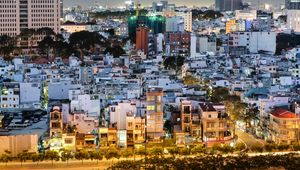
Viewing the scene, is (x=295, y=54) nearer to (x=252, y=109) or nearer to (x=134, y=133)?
(x=252, y=109)

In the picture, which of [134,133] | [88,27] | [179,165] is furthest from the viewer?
[88,27]

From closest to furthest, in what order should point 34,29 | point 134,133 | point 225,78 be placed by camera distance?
point 134,133, point 225,78, point 34,29

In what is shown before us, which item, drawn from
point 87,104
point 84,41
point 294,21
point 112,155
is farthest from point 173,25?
point 112,155

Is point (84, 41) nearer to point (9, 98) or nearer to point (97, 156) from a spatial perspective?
point (9, 98)

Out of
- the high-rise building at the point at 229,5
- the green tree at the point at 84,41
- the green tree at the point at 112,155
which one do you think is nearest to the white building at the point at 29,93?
the green tree at the point at 112,155

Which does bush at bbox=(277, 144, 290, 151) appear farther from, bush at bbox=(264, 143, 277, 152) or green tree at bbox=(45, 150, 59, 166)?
green tree at bbox=(45, 150, 59, 166)

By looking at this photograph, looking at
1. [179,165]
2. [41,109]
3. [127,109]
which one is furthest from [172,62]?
[179,165]
